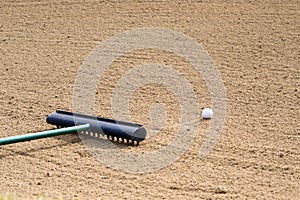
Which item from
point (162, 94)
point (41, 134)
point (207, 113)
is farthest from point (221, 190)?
point (162, 94)

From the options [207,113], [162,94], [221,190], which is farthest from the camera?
[162,94]

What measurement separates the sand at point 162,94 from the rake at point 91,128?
0.40ft

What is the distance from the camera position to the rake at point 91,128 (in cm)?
527

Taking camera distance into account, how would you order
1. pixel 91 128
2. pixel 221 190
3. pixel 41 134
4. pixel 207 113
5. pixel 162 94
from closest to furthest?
1. pixel 221 190
2. pixel 41 134
3. pixel 91 128
4. pixel 207 113
5. pixel 162 94

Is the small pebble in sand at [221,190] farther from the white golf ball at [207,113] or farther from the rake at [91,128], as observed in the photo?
the white golf ball at [207,113]

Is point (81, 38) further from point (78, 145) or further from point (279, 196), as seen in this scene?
point (279, 196)

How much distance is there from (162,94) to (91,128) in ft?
3.87

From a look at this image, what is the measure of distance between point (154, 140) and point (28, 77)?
2.27 meters

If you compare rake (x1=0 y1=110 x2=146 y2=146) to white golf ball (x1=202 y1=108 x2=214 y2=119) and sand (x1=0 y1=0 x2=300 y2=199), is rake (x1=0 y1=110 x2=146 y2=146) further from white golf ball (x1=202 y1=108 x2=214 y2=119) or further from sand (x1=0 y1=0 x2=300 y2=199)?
white golf ball (x1=202 y1=108 x2=214 y2=119)

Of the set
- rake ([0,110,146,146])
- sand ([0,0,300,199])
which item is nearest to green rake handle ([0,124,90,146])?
rake ([0,110,146,146])

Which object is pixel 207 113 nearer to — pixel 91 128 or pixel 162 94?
pixel 162 94

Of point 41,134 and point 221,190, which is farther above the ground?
point 41,134

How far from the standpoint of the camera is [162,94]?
→ 21.5 feet

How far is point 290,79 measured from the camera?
6.70 m
